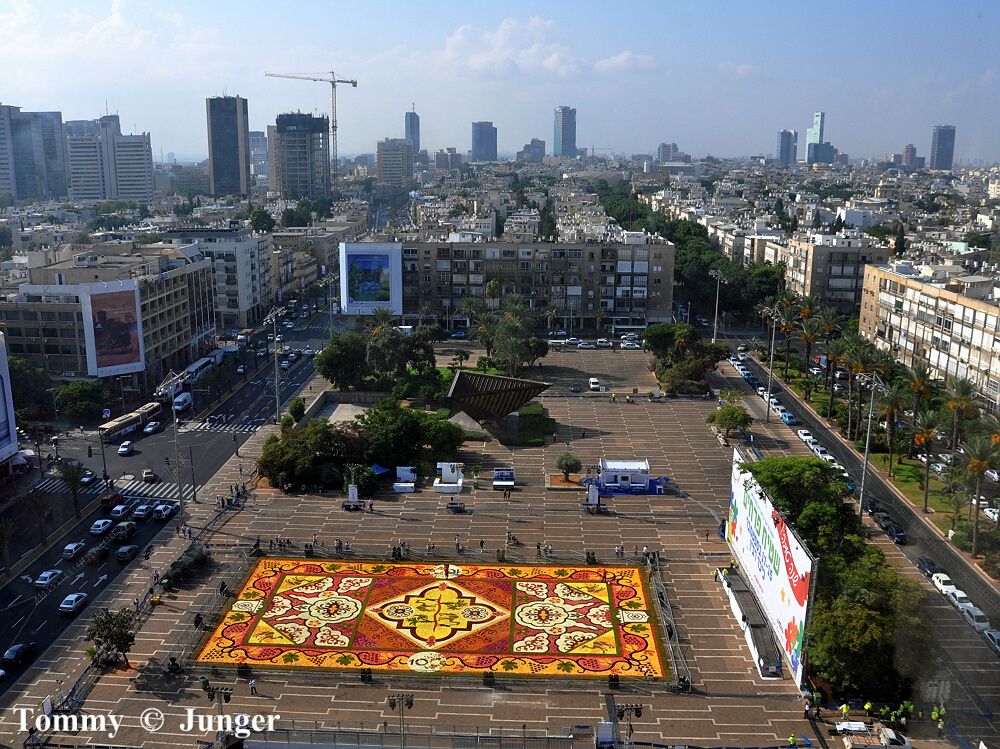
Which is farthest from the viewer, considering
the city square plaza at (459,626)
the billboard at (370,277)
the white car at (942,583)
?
the billboard at (370,277)

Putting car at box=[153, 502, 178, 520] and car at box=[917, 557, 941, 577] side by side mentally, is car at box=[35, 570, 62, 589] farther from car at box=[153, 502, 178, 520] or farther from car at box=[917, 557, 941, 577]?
car at box=[917, 557, 941, 577]

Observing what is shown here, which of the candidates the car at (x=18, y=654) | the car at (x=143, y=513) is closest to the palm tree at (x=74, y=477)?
the car at (x=143, y=513)

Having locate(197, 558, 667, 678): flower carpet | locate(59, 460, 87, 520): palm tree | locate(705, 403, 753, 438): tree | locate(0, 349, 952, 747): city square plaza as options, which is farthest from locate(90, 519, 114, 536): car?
locate(705, 403, 753, 438): tree

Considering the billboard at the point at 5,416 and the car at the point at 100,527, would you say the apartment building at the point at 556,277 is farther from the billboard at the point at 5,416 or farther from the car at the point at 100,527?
the car at the point at 100,527

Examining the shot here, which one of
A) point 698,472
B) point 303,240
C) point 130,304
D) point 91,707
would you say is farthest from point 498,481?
point 303,240

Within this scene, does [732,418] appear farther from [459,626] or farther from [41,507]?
[41,507]

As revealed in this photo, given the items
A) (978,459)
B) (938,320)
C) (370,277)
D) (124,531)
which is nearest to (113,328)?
(124,531)
